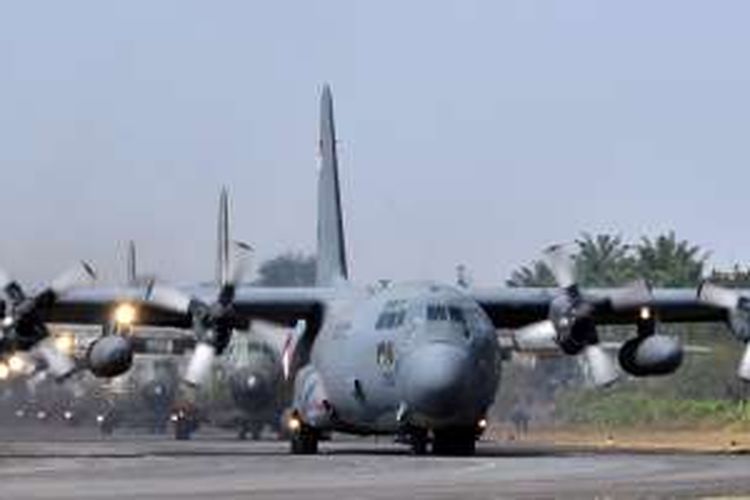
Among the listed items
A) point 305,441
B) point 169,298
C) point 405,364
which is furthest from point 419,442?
point 169,298

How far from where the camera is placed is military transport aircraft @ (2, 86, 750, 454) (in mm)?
41375

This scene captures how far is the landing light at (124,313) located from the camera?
1884 inches

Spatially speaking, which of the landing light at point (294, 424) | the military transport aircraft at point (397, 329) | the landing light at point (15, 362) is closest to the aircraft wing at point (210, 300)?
the military transport aircraft at point (397, 329)

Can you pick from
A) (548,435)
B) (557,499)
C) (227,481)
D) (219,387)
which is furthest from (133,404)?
(557,499)

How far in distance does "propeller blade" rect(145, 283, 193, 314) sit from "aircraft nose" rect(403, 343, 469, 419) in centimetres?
781

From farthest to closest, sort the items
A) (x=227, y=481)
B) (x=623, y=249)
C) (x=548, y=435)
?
(x=623, y=249) → (x=548, y=435) → (x=227, y=481)

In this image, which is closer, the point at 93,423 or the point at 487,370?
the point at 487,370

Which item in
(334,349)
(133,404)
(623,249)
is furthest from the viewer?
(623,249)

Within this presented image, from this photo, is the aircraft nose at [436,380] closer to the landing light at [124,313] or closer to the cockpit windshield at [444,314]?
the cockpit windshield at [444,314]

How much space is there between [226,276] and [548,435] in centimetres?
3277

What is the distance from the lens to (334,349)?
45.1 m

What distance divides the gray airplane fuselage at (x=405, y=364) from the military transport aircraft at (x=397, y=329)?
0.04m

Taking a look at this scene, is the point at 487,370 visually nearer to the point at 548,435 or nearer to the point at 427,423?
the point at 427,423

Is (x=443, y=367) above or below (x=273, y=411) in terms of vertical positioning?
above
